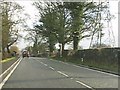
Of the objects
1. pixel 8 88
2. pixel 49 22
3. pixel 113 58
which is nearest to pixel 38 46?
pixel 49 22

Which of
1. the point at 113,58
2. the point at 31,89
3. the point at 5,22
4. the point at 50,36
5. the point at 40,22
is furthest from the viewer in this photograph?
the point at 40,22

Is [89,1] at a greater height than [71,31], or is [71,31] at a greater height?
[89,1]

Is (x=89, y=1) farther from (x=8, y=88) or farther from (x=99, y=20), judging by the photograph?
(x=8, y=88)

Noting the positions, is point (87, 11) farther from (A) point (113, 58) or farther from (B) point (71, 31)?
(A) point (113, 58)

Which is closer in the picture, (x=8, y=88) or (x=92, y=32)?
(x=8, y=88)

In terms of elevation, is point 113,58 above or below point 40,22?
below

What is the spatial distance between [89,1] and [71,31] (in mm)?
6001

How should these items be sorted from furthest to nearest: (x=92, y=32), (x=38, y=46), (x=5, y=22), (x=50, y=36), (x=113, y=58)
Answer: (x=38, y=46), (x=50, y=36), (x=92, y=32), (x=5, y=22), (x=113, y=58)

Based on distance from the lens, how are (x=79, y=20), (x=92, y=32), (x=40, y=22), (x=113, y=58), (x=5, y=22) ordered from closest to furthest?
(x=113, y=58) → (x=5, y=22) → (x=79, y=20) → (x=92, y=32) → (x=40, y=22)

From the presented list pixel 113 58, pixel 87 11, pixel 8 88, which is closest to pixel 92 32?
pixel 87 11

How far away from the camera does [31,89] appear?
552 inches

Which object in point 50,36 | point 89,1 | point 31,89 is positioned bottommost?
point 31,89

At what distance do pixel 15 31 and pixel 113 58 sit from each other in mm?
36485

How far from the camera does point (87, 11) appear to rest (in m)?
57.5
